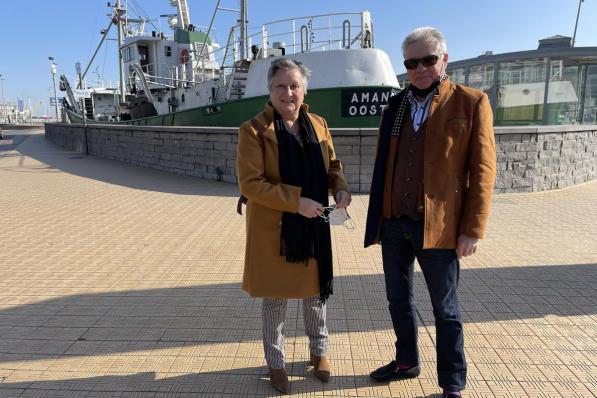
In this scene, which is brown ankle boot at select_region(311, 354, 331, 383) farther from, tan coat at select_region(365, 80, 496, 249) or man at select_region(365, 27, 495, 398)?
tan coat at select_region(365, 80, 496, 249)

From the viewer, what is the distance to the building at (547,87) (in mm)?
14531

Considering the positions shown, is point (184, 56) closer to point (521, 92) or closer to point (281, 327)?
point (521, 92)

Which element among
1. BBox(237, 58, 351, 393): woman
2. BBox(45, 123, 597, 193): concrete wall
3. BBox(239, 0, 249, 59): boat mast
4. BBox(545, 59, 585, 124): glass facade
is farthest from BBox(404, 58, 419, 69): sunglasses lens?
BBox(545, 59, 585, 124): glass facade

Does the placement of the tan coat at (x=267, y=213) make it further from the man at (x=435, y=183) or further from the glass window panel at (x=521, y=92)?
the glass window panel at (x=521, y=92)

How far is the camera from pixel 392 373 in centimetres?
246

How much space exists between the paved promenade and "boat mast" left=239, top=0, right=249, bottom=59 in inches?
253

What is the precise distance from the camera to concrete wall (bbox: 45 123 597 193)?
7664 millimetres

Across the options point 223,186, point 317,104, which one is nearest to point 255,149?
point 223,186

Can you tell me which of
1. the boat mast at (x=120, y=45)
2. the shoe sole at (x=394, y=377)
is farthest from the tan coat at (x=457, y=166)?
the boat mast at (x=120, y=45)

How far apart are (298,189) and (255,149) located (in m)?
0.29

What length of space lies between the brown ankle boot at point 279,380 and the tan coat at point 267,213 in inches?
17.9

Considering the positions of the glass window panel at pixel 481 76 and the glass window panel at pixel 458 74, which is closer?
the glass window panel at pixel 481 76

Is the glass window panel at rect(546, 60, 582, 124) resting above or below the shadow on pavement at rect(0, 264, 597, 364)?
above

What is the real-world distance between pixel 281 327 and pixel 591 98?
643 inches
